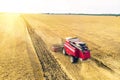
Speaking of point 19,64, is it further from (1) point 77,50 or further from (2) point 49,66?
(1) point 77,50

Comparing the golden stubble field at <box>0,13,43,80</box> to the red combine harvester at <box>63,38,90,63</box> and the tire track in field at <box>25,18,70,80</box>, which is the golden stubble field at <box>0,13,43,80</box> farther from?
the red combine harvester at <box>63,38,90,63</box>

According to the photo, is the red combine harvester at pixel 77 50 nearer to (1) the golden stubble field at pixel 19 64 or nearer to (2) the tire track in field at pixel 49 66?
(2) the tire track in field at pixel 49 66

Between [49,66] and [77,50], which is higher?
[77,50]

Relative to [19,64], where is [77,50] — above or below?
above

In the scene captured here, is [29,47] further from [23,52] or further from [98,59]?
[98,59]

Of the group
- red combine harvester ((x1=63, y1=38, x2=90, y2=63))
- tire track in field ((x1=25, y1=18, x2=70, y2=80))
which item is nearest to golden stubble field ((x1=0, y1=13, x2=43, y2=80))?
tire track in field ((x1=25, y1=18, x2=70, y2=80))

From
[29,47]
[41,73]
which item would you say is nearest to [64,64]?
[41,73]

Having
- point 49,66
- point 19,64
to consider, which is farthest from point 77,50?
point 19,64

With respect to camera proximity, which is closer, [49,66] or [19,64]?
[49,66]
